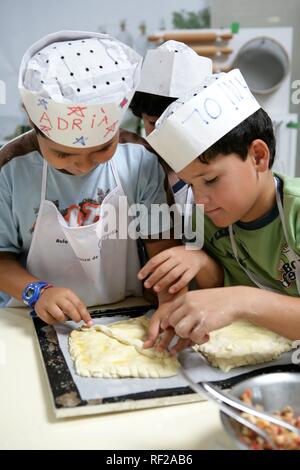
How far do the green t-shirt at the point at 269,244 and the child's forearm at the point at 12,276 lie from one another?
0.40m

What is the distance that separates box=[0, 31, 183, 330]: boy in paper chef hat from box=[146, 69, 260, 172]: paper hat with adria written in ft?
0.31

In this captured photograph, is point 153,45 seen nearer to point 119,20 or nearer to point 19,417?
point 119,20

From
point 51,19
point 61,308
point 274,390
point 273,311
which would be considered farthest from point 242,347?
point 51,19

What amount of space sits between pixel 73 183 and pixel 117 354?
38 centimetres

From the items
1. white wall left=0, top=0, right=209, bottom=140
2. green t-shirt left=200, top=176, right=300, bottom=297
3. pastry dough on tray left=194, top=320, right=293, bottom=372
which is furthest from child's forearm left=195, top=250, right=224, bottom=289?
white wall left=0, top=0, right=209, bottom=140

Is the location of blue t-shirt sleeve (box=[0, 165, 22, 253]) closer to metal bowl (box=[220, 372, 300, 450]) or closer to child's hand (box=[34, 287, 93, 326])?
child's hand (box=[34, 287, 93, 326])

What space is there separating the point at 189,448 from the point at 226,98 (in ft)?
1.87

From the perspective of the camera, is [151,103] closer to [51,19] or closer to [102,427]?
[102,427]

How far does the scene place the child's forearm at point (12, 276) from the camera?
3.31 ft

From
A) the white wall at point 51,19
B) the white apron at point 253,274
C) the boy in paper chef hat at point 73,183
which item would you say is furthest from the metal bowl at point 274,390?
the white wall at point 51,19

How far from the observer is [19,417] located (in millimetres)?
684

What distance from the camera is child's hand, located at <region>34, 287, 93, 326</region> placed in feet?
3.01

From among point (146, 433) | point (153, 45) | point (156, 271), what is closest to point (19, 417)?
point (146, 433)
